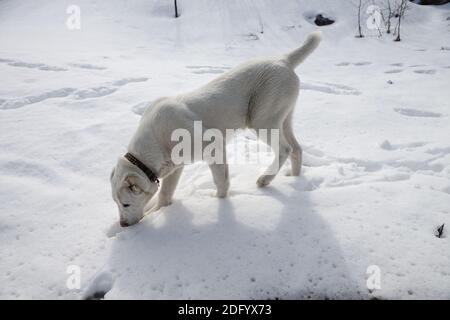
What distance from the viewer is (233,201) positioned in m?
3.12

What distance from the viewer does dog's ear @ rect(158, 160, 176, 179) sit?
307 cm

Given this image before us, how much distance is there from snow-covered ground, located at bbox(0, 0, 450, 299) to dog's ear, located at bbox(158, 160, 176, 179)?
331 mm

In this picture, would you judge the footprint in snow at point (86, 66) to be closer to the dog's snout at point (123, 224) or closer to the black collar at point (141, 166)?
the black collar at point (141, 166)

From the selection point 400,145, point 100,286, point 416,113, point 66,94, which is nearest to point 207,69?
point 66,94

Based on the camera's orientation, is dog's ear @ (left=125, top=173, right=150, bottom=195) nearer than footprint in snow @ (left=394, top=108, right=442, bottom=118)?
Yes

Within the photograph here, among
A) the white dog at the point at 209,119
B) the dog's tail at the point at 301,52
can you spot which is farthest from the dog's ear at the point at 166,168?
the dog's tail at the point at 301,52

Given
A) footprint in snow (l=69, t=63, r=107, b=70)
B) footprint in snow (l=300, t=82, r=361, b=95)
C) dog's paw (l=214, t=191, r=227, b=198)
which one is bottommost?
dog's paw (l=214, t=191, r=227, b=198)

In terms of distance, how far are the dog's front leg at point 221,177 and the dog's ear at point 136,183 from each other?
26.0 inches

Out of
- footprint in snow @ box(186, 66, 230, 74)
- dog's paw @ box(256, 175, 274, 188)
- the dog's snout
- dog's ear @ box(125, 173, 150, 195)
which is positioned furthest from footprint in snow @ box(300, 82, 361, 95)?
the dog's snout

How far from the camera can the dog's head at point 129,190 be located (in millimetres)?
2785

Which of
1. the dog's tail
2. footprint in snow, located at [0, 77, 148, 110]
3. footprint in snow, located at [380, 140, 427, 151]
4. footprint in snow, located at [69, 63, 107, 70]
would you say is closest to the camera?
the dog's tail

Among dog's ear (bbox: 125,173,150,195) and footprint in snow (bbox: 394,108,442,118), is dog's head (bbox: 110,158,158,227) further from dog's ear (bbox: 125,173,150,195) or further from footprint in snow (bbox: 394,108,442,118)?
footprint in snow (bbox: 394,108,442,118)

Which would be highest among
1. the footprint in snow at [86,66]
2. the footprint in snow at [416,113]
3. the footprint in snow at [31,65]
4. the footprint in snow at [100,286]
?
the footprint in snow at [31,65]
